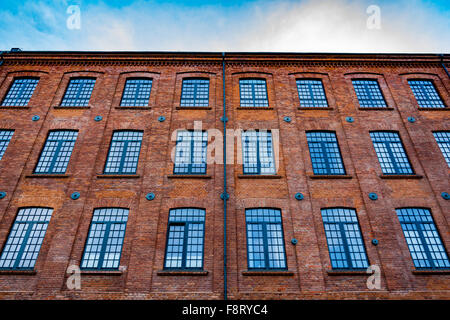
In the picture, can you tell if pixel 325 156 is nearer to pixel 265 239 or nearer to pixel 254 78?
pixel 265 239

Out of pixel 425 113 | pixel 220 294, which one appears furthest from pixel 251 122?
pixel 425 113

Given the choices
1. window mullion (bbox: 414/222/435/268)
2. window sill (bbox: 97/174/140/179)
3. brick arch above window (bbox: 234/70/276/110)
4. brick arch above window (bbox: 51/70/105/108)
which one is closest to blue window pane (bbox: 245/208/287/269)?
window sill (bbox: 97/174/140/179)

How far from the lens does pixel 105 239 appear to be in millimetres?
10094

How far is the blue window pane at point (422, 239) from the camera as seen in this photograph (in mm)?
9828

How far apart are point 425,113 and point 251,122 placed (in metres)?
7.87

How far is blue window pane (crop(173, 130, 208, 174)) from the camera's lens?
38.5 ft

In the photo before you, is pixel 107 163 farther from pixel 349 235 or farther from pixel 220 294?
pixel 349 235

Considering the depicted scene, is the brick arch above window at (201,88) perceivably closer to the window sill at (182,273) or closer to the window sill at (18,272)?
the window sill at (182,273)

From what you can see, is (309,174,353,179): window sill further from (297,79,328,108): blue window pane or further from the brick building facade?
(297,79,328,108): blue window pane

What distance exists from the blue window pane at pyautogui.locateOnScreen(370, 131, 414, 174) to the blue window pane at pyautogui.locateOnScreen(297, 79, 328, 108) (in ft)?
8.95

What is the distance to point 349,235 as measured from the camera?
1032 cm

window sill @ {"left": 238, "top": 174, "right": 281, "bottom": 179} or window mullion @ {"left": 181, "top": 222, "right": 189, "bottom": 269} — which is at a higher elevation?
window sill @ {"left": 238, "top": 174, "right": 281, "bottom": 179}

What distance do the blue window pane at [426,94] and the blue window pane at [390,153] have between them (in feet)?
9.26

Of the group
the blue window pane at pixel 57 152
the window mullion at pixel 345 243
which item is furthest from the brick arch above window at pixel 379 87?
the blue window pane at pixel 57 152
